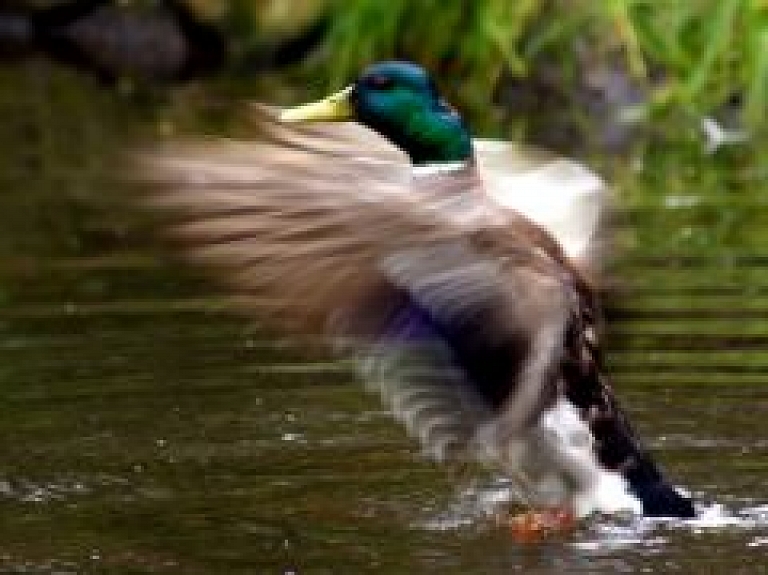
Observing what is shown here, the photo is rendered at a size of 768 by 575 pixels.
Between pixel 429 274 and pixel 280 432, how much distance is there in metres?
1.62

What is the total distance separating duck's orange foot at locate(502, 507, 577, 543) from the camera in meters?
6.54

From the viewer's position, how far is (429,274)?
607 centimetres

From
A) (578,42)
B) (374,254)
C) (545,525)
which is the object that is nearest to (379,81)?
(374,254)

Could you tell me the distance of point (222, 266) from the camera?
5.97m

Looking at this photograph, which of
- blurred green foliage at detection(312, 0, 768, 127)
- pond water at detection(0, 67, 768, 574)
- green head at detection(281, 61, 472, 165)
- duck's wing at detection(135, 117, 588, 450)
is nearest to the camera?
duck's wing at detection(135, 117, 588, 450)

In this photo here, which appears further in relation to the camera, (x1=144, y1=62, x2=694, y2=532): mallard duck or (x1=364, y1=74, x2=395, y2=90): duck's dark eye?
(x1=364, y1=74, x2=395, y2=90): duck's dark eye

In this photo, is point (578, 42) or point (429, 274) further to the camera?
point (578, 42)

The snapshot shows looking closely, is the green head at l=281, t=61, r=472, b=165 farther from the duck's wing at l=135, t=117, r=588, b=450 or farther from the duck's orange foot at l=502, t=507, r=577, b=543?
the duck's orange foot at l=502, t=507, r=577, b=543

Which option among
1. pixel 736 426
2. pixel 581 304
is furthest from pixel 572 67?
pixel 581 304

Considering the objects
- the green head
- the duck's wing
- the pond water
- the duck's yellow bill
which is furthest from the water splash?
the duck's yellow bill

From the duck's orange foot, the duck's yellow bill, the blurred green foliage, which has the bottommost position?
the blurred green foliage

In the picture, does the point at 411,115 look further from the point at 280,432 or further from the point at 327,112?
the point at 280,432

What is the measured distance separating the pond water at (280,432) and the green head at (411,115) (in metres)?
0.60

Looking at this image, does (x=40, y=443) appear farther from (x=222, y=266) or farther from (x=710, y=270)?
(x=710, y=270)
